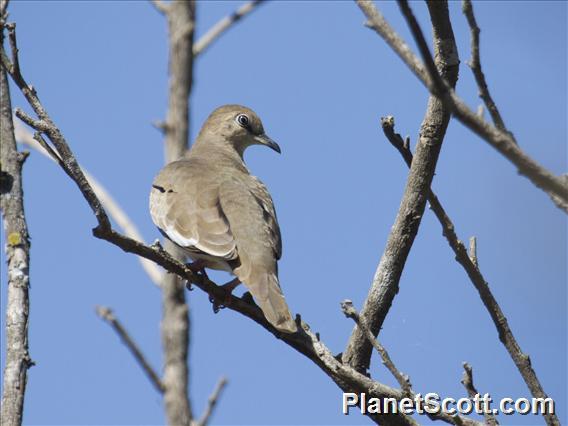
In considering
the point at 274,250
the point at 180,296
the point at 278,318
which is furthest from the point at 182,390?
the point at 278,318

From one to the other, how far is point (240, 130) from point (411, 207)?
4.51 metres

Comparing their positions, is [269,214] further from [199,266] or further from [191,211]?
[199,266]

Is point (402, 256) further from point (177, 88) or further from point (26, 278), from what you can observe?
point (177, 88)

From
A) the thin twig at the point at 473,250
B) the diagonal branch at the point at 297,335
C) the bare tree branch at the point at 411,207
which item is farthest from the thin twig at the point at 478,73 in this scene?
the diagonal branch at the point at 297,335

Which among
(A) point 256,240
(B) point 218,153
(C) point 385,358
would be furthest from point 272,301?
(B) point 218,153

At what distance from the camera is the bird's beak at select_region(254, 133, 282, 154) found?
876 centimetres

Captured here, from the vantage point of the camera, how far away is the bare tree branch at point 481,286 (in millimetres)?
3988

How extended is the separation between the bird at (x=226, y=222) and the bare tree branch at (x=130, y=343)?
674 mm

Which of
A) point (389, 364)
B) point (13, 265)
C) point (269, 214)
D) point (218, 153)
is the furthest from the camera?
point (218, 153)

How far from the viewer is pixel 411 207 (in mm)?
4543

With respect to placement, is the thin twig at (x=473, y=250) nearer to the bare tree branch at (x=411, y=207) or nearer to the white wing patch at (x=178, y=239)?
the bare tree branch at (x=411, y=207)

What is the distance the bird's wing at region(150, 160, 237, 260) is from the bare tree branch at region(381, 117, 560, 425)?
2.05 meters

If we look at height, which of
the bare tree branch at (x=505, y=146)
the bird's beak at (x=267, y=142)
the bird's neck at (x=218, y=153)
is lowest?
the bare tree branch at (x=505, y=146)

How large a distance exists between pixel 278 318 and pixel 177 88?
526cm
